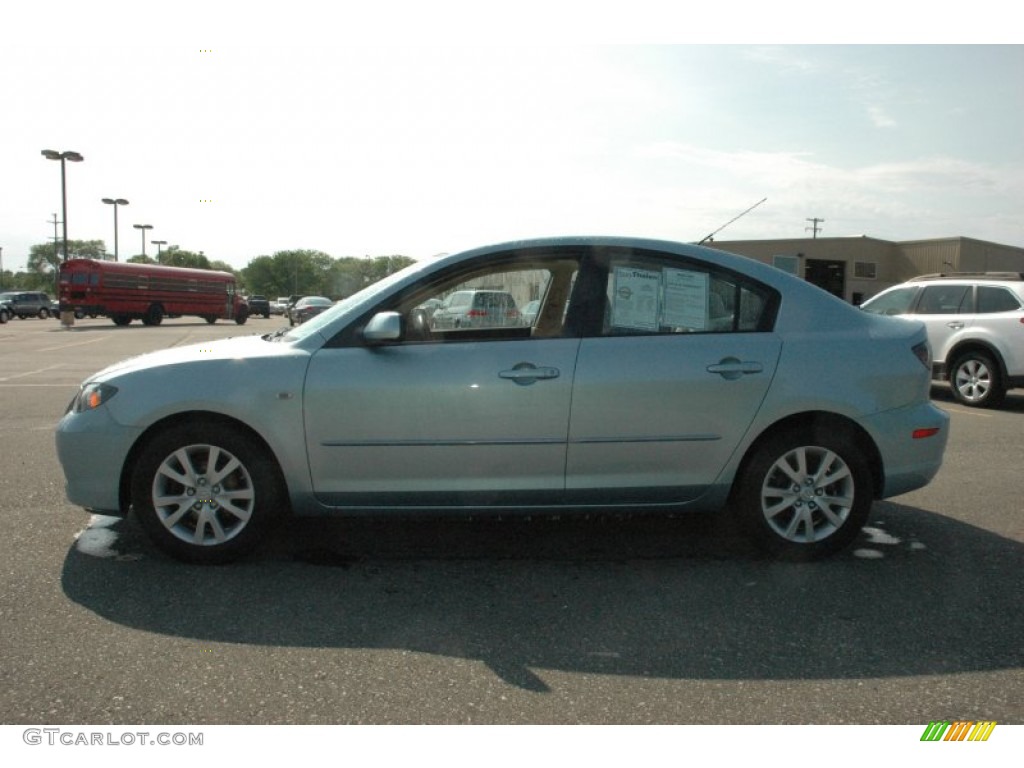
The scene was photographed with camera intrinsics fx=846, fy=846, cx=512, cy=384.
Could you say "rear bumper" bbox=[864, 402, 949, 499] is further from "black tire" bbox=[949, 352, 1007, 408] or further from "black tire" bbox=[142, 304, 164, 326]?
"black tire" bbox=[142, 304, 164, 326]

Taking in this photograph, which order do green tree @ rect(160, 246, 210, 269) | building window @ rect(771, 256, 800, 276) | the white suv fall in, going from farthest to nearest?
green tree @ rect(160, 246, 210, 269)
the white suv
building window @ rect(771, 256, 800, 276)

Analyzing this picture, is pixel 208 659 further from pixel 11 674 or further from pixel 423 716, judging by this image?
pixel 423 716

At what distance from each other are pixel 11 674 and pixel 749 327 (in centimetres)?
358

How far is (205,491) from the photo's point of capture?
4.20 metres

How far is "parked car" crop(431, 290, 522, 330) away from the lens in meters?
4.40

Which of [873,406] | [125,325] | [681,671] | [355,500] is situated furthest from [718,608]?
[125,325]

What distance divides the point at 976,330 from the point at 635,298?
8225 mm

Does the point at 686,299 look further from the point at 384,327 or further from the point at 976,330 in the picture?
the point at 976,330

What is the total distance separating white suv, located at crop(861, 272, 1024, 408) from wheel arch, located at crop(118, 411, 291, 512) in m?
9.43

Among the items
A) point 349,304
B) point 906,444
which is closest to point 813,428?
point 906,444

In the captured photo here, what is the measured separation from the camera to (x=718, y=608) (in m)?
3.78

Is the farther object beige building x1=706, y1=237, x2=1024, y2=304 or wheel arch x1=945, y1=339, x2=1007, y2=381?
beige building x1=706, y1=237, x2=1024, y2=304

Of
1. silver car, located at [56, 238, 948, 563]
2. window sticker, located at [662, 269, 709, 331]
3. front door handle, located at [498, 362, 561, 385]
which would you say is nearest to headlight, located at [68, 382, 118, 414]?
silver car, located at [56, 238, 948, 563]
